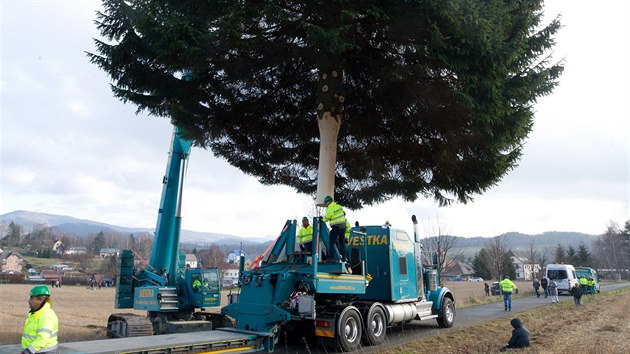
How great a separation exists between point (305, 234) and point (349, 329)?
2.54 metres

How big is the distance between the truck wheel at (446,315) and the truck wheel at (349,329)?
17.7 feet

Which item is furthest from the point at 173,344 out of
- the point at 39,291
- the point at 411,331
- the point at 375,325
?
the point at 411,331

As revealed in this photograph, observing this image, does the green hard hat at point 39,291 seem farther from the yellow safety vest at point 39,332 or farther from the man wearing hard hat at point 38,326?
the yellow safety vest at point 39,332

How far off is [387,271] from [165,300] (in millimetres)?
6318

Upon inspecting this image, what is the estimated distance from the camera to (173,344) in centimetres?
802

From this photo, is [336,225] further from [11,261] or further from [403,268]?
[11,261]

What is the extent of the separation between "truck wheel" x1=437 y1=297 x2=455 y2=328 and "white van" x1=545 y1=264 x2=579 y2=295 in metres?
25.3

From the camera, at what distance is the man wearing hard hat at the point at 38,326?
5.77 metres

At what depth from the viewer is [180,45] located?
1008 centimetres

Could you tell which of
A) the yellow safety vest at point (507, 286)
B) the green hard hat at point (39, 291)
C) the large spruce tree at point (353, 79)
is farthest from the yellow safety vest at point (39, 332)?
the yellow safety vest at point (507, 286)

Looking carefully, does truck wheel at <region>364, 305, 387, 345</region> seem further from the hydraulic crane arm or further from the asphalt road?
the hydraulic crane arm

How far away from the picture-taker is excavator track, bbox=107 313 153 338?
40.1 ft

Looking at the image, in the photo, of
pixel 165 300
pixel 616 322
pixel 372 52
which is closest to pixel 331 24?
pixel 372 52

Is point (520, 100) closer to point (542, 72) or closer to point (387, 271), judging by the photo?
point (542, 72)
